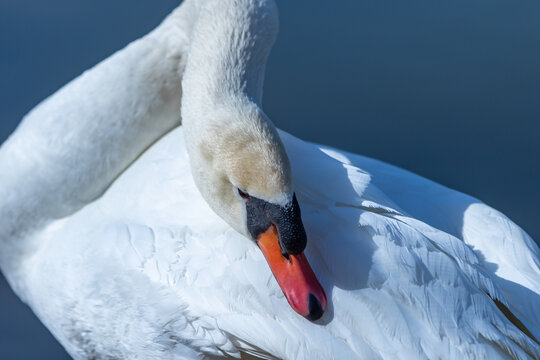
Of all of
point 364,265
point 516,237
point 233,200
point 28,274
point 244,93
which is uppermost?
point 244,93

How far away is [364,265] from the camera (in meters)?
1.43

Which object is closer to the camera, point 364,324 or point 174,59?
point 364,324

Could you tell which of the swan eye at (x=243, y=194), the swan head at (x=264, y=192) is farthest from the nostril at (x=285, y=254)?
the swan eye at (x=243, y=194)

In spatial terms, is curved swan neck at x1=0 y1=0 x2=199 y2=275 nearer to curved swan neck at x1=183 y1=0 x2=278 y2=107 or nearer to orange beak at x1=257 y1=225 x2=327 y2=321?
curved swan neck at x1=183 y1=0 x2=278 y2=107

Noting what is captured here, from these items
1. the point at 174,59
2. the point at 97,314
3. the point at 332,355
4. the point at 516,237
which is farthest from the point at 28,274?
the point at 516,237

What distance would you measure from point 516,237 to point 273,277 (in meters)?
0.62

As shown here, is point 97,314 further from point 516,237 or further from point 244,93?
point 516,237

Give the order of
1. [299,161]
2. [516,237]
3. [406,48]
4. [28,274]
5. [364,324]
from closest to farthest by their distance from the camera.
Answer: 1. [364,324]
2. [299,161]
3. [516,237]
4. [28,274]
5. [406,48]

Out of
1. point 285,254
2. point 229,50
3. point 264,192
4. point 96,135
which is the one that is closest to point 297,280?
point 285,254

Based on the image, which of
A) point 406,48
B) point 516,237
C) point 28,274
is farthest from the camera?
point 406,48

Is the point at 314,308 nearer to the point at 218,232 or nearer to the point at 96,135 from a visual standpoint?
the point at 218,232

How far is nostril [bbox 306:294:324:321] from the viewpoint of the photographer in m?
1.37

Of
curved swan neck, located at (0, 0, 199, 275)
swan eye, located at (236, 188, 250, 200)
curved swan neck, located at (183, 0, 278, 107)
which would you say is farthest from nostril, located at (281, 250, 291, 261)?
curved swan neck, located at (0, 0, 199, 275)

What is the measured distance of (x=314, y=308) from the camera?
4.52 ft
